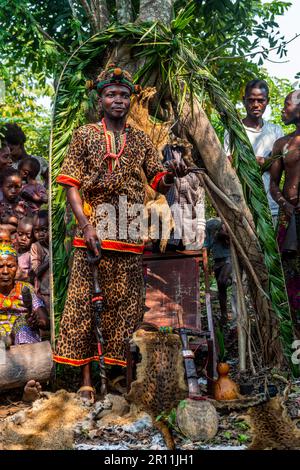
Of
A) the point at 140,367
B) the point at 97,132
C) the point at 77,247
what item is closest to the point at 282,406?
the point at 140,367

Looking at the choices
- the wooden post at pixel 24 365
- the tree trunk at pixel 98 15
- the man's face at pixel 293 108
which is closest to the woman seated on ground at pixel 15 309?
the wooden post at pixel 24 365

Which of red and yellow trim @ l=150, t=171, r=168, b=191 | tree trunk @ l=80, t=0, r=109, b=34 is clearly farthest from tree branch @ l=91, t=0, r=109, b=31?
red and yellow trim @ l=150, t=171, r=168, b=191

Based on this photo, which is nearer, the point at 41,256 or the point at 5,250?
the point at 5,250

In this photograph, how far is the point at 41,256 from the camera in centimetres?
676

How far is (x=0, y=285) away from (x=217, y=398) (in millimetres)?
1925

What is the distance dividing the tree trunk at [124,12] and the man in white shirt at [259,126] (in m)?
1.40

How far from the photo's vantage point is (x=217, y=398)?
4.82 metres

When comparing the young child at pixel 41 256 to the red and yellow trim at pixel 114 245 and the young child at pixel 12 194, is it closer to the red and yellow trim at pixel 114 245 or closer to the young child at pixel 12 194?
the young child at pixel 12 194

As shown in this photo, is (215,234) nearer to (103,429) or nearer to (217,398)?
(217,398)

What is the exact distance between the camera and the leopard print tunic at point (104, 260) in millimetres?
5133

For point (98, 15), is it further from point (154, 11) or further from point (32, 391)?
point (32, 391)

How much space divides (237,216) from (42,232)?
2030 mm

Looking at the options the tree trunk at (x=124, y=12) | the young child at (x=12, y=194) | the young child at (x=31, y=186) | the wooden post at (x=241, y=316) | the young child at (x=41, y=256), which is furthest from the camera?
the young child at (x=31, y=186)

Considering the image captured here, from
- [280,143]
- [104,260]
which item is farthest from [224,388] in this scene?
[280,143]
